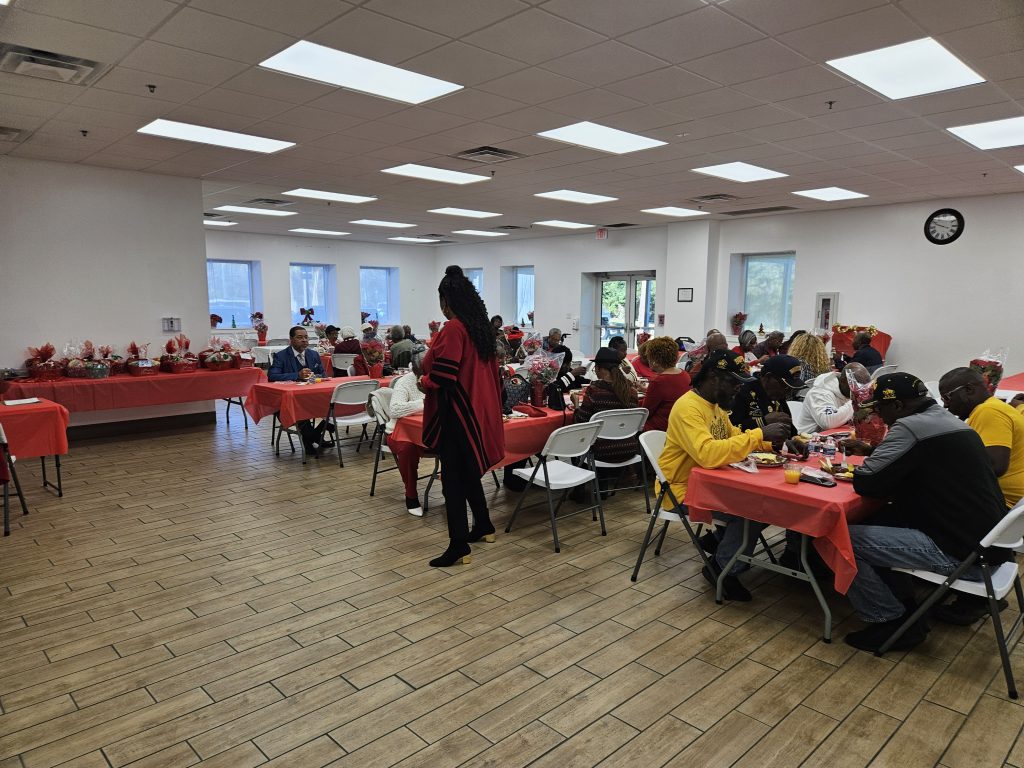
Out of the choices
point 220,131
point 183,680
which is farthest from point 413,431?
point 220,131

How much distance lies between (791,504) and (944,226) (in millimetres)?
8670

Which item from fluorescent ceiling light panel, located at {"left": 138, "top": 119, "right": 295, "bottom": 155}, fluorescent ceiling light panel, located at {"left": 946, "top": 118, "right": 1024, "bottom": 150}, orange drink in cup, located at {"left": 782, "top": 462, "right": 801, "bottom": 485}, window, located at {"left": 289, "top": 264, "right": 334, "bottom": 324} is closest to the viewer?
orange drink in cup, located at {"left": 782, "top": 462, "right": 801, "bottom": 485}

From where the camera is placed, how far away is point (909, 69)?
427 cm

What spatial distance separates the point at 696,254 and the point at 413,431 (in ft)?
29.6

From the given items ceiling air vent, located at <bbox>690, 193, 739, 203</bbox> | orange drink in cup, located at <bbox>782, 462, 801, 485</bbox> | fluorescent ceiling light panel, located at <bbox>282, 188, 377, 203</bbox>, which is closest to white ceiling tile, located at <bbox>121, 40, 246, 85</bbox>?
orange drink in cup, located at <bbox>782, 462, 801, 485</bbox>

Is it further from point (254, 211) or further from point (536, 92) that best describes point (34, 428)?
point (254, 211)

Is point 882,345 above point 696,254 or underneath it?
underneath

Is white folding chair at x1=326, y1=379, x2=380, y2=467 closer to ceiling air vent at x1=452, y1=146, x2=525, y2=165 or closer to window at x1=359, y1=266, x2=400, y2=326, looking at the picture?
ceiling air vent at x1=452, y1=146, x2=525, y2=165

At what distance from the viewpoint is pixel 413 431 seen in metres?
4.77

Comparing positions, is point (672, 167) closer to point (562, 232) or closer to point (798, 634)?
point (798, 634)

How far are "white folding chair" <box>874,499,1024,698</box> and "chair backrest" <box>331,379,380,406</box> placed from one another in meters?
4.69

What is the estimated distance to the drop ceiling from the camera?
134 inches

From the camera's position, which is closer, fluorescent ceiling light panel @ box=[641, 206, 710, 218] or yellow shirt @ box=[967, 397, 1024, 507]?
yellow shirt @ box=[967, 397, 1024, 507]

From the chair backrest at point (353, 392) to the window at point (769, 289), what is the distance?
8331mm
